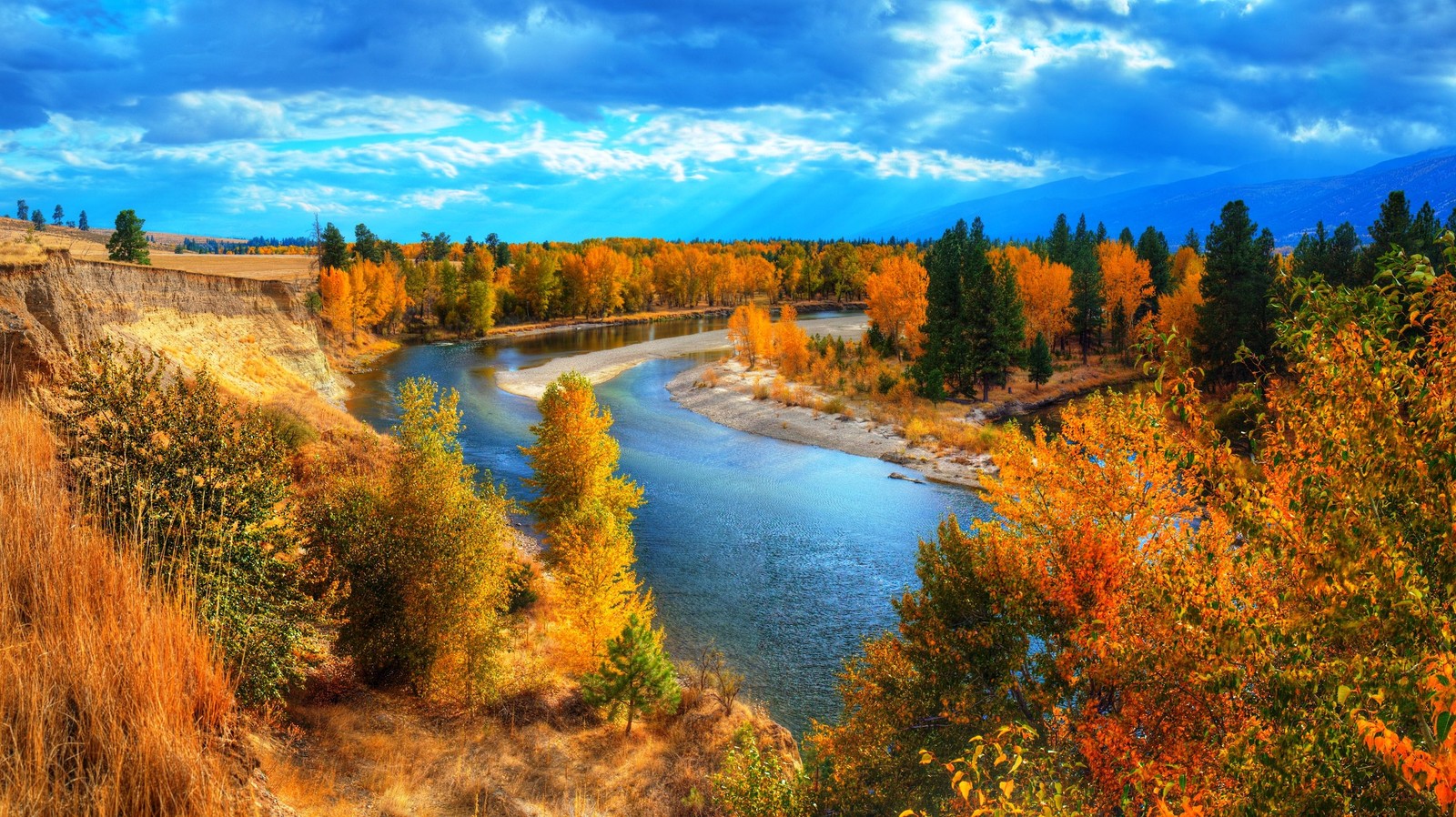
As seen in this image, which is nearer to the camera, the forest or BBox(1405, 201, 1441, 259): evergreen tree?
the forest

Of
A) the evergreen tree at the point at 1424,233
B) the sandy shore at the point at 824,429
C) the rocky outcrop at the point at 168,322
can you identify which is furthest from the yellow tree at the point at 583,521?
the evergreen tree at the point at 1424,233

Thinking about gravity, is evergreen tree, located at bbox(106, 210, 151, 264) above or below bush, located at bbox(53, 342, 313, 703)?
above

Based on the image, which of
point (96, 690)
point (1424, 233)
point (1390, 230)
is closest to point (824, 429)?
point (1390, 230)

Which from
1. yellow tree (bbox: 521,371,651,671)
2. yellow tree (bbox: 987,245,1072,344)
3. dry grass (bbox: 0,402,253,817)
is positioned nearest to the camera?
dry grass (bbox: 0,402,253,817)

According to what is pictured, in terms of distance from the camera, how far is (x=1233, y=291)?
5559 cm

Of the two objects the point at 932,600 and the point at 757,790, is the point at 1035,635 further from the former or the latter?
the point at 757,790

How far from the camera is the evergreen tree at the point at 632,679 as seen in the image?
21.4 meters

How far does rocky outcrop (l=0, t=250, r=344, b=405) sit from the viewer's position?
27109mm

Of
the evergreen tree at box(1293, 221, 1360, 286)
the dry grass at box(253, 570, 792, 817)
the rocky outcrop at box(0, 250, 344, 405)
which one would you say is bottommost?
the dry grass at box(253, 570, 792, 817)

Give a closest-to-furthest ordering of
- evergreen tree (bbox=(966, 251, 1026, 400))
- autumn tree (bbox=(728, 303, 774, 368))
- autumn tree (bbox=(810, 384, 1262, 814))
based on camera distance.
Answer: autumn tree (bbox=(810, 384, 1262, 814)), evergreen tree (bbox=(966, 251, 1026, 400)), autumn tree (bbox=(728, 303, 774, 368))

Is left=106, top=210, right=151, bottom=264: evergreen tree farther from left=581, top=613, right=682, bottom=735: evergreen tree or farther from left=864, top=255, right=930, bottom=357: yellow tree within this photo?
left=581, top=613, right=682, bottom=735: evergreen tree

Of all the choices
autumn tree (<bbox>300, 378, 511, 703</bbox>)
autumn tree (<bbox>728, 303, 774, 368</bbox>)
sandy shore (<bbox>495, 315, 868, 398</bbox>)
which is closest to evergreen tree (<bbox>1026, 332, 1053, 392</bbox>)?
autumn tree (<bbox>728, 303, 774, 368</bbox>)

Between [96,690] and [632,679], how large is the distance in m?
16.3

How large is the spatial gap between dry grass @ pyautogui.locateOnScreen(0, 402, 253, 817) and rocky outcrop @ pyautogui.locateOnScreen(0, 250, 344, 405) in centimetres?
1022
